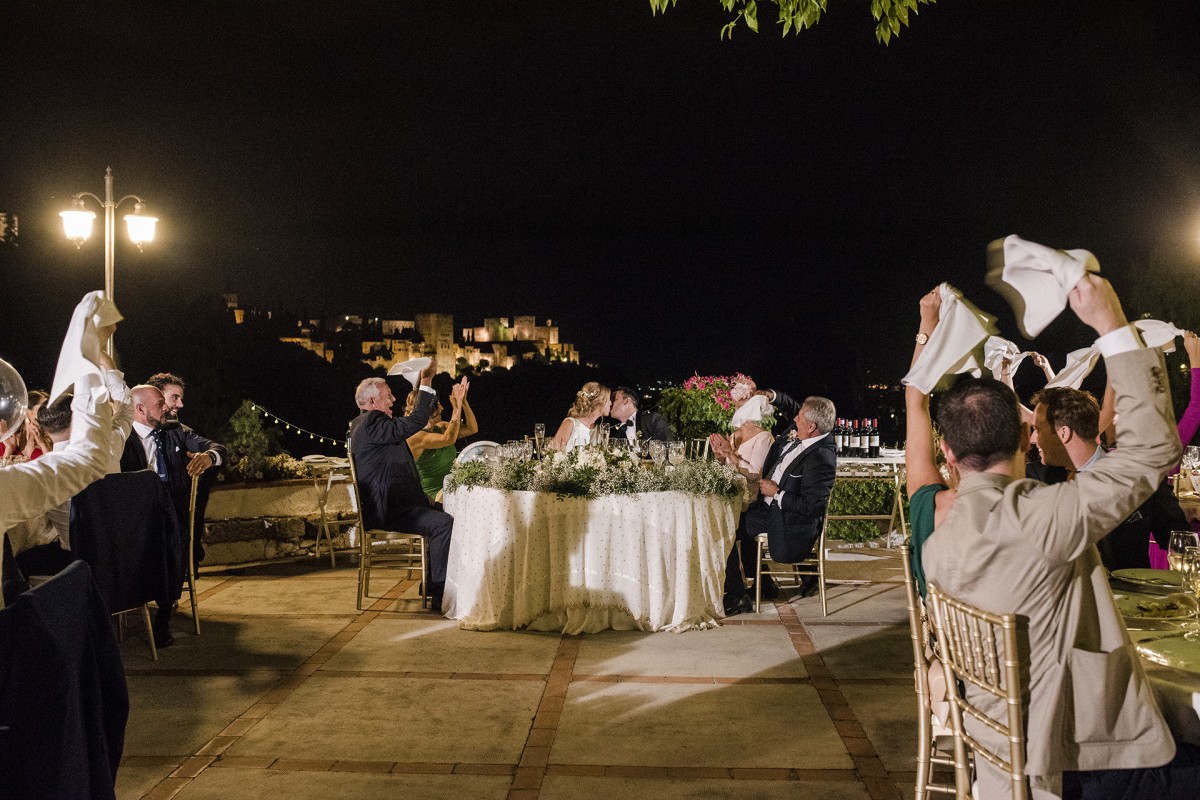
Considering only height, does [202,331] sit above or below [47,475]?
above

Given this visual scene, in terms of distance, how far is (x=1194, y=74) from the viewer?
36.9ft

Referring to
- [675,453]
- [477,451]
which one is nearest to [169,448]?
[477,451]

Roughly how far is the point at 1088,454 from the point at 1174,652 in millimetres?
1473

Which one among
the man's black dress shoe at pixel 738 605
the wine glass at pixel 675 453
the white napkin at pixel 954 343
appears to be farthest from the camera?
the man's black dress shoe at pixel 738 605

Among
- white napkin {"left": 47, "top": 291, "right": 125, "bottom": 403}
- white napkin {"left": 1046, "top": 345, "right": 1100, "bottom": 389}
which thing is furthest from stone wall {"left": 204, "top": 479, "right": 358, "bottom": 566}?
white napkin {"left": 1046, "top": 345, "right": 1100, "bottom": 389}

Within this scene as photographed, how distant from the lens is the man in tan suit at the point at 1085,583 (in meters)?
1.81

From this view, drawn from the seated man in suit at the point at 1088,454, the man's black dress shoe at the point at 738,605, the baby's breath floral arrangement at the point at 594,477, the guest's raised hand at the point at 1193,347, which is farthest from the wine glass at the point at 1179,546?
the man's black dress shoe at the point at 738,605

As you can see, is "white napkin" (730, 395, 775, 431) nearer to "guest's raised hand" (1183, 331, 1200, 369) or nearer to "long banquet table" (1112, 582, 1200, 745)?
"guest's raised hand" (1183, 331, 1200, 369)

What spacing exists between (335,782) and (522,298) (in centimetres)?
6502

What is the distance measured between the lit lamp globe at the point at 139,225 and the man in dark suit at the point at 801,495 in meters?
6.13

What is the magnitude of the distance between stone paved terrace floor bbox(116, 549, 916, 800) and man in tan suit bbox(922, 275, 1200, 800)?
153 cm

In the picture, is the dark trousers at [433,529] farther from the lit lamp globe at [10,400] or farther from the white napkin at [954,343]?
the white napkin at [954,343]

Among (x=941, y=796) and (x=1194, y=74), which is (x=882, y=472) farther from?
(x=1194, y=74)

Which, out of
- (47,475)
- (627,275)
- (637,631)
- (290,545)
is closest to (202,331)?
(290,545)
